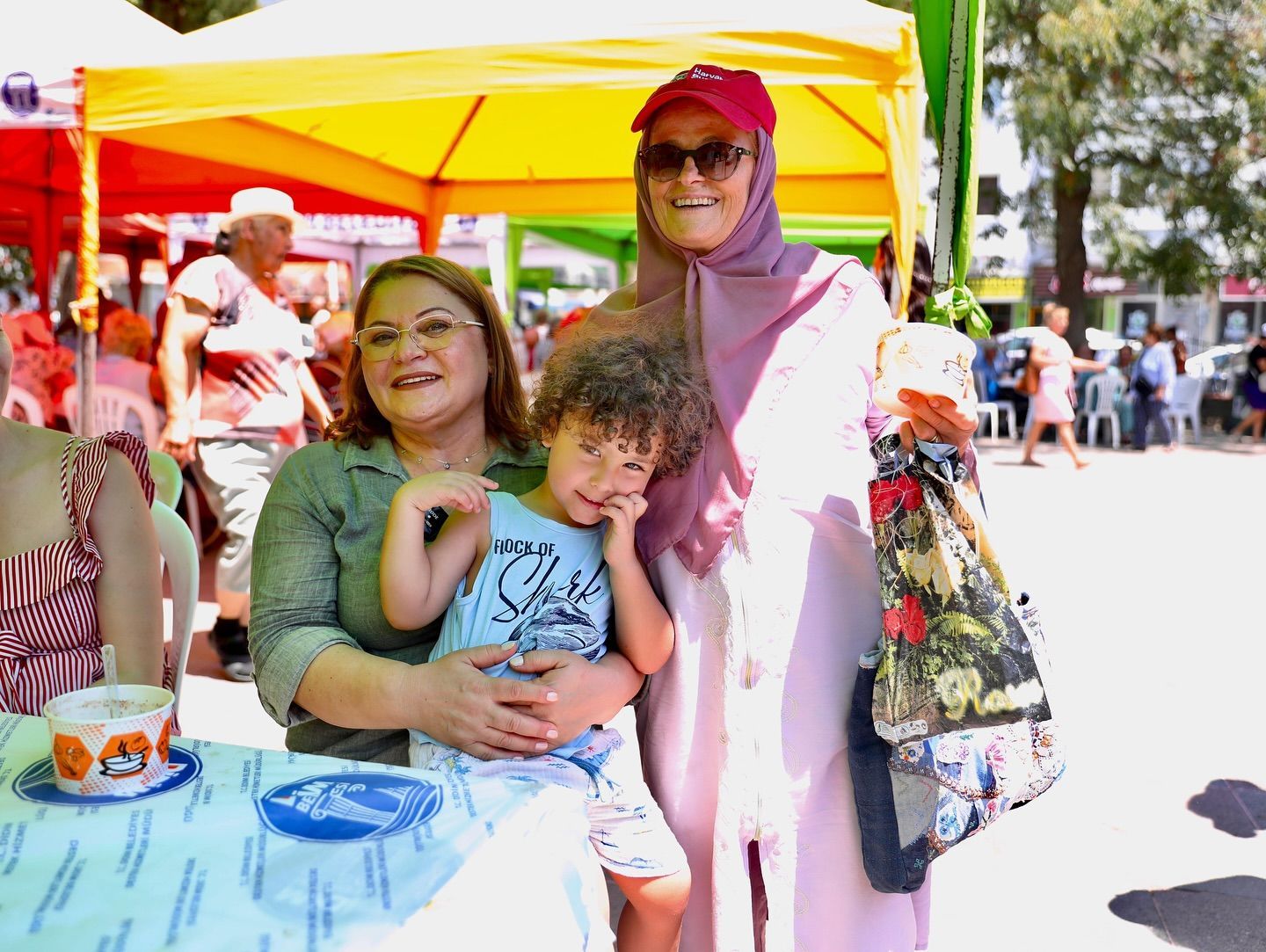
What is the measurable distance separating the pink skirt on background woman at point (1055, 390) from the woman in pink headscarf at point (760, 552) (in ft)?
37.2

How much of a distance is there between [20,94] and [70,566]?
1.68 meters

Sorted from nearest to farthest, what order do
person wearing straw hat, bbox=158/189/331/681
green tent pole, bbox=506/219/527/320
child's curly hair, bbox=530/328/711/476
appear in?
child's curly hair, bbox=530/328/711/476 → person wearing straw hat, bbox=158/189/331/681 → green tent pole, bbox=506/219/527/320

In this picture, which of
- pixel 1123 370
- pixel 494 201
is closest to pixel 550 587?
pixel 494 201

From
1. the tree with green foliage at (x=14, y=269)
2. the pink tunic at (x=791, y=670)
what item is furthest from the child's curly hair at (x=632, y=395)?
the tree with green foliage at (x=14, y=269)

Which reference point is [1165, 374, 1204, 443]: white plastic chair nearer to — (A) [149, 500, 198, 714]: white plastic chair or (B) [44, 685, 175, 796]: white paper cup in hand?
(A) [149, 500, 198, 714]: white plastic chair

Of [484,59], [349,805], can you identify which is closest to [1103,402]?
[484,59]

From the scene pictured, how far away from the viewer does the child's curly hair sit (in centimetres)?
178

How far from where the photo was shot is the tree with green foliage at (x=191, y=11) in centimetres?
951

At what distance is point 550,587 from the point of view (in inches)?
73.8

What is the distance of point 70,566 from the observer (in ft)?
6.56

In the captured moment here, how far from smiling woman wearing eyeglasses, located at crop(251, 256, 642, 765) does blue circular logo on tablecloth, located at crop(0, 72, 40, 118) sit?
1.59 m

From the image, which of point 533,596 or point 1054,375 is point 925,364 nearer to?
point 533,596

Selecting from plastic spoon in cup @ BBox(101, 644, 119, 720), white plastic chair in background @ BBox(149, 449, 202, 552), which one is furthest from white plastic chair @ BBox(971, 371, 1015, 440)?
plastic spoon in cup @ BBox(101, 644, 119, 720)

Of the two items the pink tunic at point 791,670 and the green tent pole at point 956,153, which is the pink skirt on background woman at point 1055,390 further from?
the pink tunic at point 791,670
